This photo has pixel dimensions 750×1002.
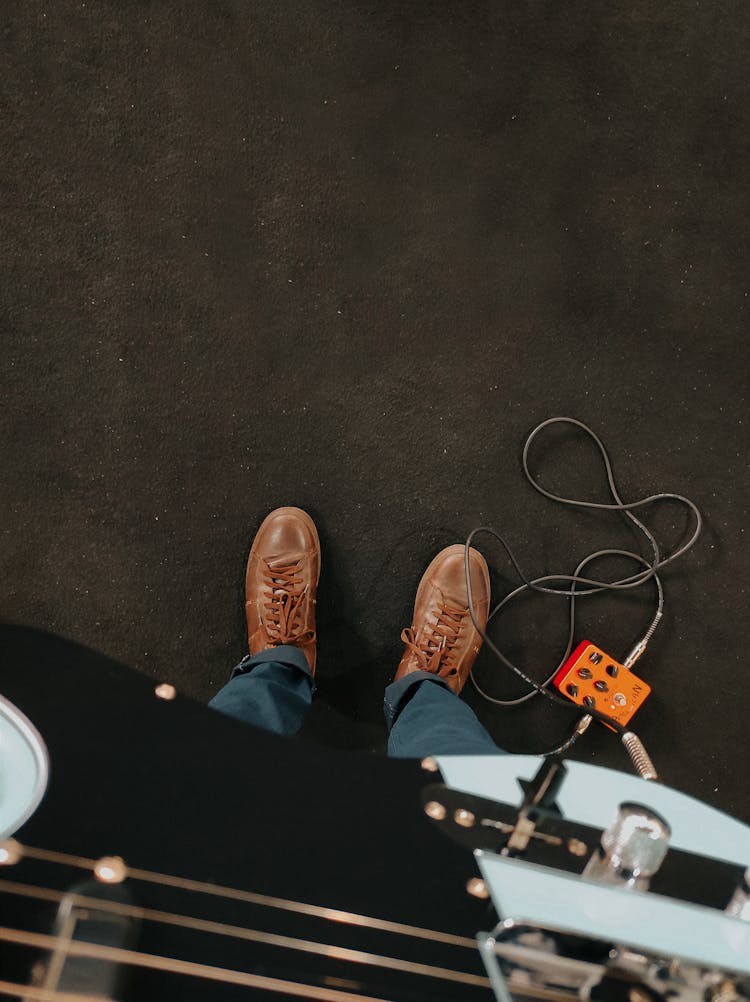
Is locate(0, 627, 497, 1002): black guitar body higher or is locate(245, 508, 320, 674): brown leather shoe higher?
locate(245, 508, 320, 674): brown leather shoe

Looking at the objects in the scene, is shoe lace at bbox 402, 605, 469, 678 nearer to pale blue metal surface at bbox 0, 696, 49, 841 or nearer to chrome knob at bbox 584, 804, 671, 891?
chrome knob at bbox 584, 804, 671, 891

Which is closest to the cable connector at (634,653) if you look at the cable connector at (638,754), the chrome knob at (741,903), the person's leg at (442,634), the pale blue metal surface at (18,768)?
the person's leg at (442,634)

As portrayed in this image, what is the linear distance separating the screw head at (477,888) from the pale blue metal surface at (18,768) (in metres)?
0.36

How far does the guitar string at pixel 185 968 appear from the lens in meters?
0.59

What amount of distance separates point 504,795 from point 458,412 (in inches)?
25.4

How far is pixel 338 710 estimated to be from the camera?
1249mm

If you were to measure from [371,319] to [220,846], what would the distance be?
0.82 m

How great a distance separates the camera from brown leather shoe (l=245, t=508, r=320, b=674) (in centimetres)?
120

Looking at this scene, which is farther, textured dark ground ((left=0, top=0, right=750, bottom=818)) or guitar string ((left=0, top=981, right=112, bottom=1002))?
textured dark ground ((left=0, top=0, right=750, bottom=818))

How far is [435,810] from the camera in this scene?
726 mm

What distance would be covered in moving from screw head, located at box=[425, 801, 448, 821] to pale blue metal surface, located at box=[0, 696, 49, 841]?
0.32m

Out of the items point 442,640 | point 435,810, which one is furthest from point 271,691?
point 435,810

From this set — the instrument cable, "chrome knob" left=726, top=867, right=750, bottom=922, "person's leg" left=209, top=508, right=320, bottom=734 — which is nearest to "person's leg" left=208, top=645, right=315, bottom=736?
"person's leg" left=209, top=508, right=320, bottom=734

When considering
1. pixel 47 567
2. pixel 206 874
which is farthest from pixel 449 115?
pixel 206 874
